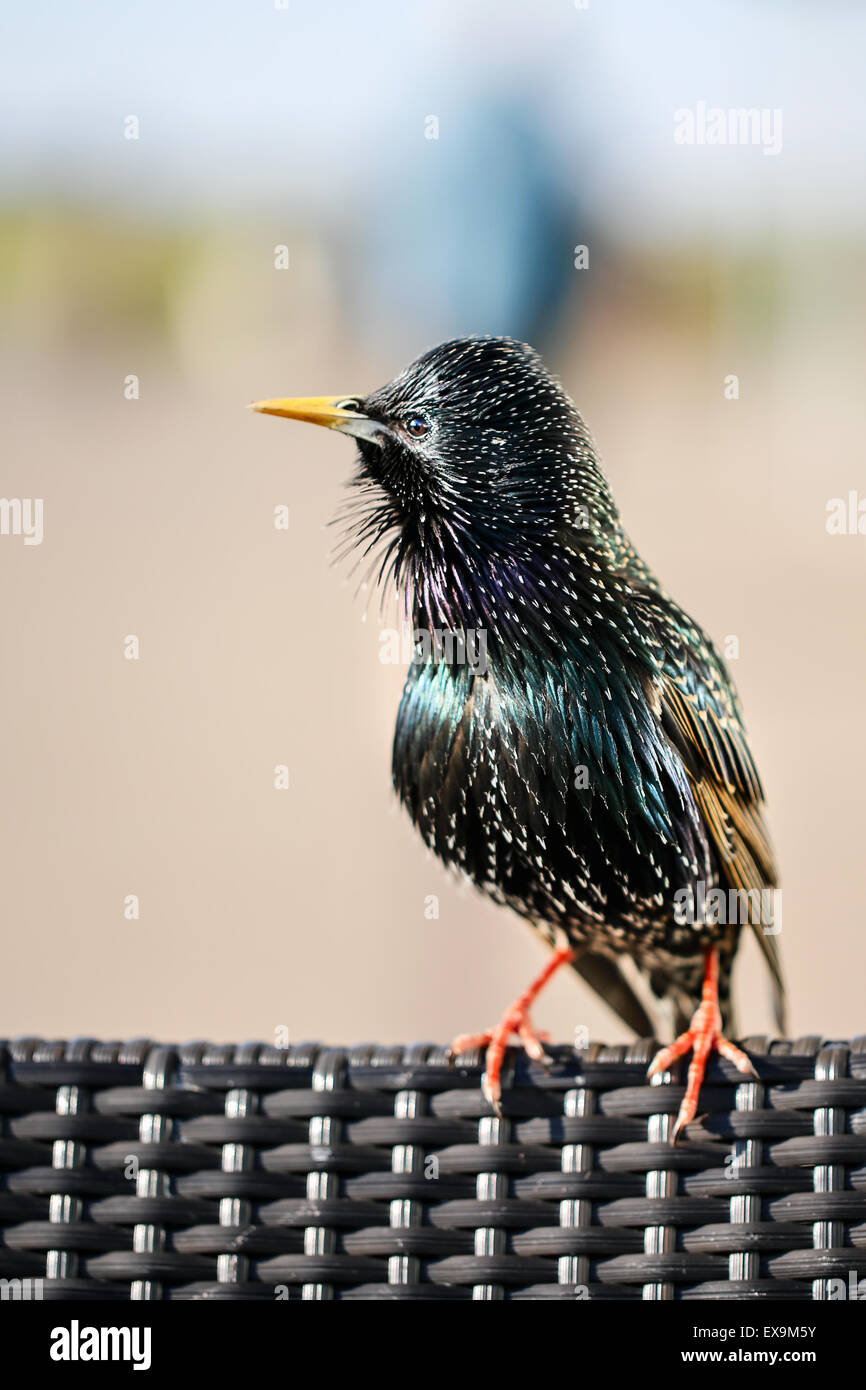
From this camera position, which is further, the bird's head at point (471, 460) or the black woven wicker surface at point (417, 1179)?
the bird's head at point (471, 460)

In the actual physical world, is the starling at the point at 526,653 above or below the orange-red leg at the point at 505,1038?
above

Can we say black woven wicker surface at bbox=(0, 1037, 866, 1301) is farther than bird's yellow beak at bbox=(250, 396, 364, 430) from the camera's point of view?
No

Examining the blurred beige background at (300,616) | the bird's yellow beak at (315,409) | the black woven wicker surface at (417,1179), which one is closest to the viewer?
the black woven wicker surface at (417,1179)

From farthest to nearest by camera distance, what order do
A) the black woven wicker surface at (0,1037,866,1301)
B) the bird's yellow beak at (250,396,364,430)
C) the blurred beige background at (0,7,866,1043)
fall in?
the blurred beige background at (0,7,866,1043)
the bird's yellow beak at (250,396,364,430)
the black woven wicker surface at (0,1037,866,1301)

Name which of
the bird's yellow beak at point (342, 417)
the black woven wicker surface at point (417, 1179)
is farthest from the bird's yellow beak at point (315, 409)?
the black woven wicker surface at point (417, 1179)

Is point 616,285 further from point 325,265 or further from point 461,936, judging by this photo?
point 461,936

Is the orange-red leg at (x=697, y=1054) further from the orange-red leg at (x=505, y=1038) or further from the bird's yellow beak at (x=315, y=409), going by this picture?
the bird's yellow beak at (x=315, y=409)

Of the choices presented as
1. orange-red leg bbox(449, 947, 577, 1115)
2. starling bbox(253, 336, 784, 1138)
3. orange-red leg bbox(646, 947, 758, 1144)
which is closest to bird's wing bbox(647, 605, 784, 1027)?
starling bbox(253, 336, 784, 1138)

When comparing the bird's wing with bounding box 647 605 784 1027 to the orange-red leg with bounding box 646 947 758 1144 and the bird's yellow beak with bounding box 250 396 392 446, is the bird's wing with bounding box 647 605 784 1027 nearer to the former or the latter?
the orange-red leg with bounding box 646 947 758 1144
